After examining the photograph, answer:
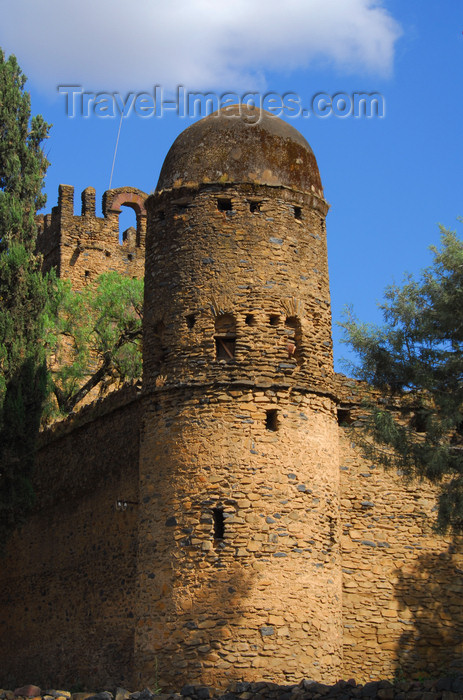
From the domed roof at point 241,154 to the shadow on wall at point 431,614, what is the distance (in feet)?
21.9

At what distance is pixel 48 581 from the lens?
2412 cm

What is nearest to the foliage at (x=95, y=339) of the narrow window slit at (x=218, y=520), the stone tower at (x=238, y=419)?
the stone tower at (x=238, y=419)

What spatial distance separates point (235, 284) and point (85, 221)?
27.4 meters

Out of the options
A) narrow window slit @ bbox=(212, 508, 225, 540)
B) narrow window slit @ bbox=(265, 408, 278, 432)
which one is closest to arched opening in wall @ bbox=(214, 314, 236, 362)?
narrow window slit @ bbox=(265, 408, 278, 432)

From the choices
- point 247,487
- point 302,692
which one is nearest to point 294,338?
point 247,487

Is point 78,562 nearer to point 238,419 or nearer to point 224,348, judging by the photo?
point 238,419

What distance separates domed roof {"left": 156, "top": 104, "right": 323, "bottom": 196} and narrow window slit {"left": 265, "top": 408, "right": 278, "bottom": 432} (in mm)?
3884

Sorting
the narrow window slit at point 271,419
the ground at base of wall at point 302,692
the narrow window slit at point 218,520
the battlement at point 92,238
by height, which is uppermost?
the battlement at point 92,238

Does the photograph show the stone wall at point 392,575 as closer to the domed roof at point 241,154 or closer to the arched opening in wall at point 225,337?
the arched opening in wall at point 225,337

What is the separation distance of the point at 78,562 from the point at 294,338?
265 inches

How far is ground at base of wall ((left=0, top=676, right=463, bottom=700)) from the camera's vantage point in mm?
14609

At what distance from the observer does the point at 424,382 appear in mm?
18969

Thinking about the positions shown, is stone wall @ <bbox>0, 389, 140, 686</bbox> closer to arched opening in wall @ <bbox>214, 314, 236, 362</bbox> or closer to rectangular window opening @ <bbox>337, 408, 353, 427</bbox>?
arched opening in wall @ <bbox>214, 314, 236, 362</bbox>

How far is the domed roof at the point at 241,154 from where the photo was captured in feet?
64.5
